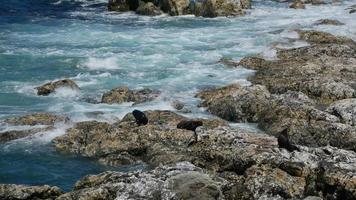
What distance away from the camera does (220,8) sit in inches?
2079

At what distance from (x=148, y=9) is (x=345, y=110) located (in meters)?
33.3

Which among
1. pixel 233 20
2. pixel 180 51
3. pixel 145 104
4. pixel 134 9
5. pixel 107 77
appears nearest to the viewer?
pixel 145 104

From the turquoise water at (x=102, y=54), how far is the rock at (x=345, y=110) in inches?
219

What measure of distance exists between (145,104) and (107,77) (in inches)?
267

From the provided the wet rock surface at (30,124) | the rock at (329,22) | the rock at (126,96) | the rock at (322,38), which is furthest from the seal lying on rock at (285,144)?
the rock at (329,22)

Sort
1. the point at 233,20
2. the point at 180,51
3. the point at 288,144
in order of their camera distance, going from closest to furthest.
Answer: the point at 288,144 → the point at 180,51 → the point at 233,20

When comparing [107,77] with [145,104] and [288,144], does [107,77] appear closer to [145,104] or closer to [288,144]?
[145,104]

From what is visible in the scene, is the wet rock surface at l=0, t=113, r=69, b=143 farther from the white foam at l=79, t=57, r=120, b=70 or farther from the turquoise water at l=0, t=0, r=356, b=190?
the white foam at l=79, t=57, r=120, b=70

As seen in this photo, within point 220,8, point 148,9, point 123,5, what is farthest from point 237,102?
point 123,5

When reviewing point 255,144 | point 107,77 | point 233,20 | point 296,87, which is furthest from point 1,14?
point 255,144

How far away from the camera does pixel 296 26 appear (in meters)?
46.5

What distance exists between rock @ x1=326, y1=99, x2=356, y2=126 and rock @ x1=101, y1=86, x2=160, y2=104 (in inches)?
335

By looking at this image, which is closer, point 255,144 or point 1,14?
point 255,144

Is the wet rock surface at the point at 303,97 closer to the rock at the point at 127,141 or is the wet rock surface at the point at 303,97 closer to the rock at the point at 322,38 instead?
the rock at the point at 322,38
